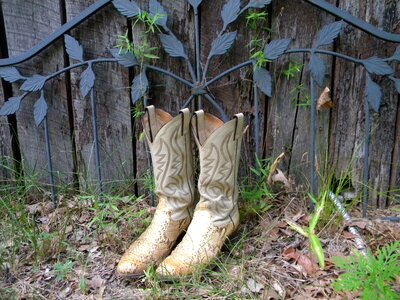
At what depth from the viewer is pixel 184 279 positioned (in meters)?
1.56

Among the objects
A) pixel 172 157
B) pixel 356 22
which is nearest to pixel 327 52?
pixel 356 22

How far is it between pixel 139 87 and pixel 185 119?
0.32 meters

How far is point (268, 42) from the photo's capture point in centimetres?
184

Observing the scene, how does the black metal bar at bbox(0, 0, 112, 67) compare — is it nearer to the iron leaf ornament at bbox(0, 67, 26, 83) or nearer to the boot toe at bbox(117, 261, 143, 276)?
the iron leaf ornament at bbox(0, 67, 26, 83)

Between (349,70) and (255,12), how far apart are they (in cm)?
42

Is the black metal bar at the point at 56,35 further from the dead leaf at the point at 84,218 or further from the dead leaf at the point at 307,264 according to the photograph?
the dead leaf at the point at 307,264

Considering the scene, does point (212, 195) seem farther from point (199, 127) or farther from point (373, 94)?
point (373, 94)

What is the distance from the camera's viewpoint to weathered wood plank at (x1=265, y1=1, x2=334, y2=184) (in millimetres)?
1798

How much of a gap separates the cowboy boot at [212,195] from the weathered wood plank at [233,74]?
20 cm

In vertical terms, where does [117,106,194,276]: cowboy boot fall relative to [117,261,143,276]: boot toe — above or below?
above

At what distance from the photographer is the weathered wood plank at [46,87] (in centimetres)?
193

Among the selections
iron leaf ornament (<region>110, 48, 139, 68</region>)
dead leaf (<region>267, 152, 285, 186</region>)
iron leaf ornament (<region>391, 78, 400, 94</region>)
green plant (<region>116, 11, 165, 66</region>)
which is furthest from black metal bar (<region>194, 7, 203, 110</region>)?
iron leaf ornament (<region>391, 78, 400, 94</region>)

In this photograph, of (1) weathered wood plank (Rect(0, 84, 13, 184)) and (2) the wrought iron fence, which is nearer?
(2) the wrought iron fence

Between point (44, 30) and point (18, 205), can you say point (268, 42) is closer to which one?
point (44, 30)
